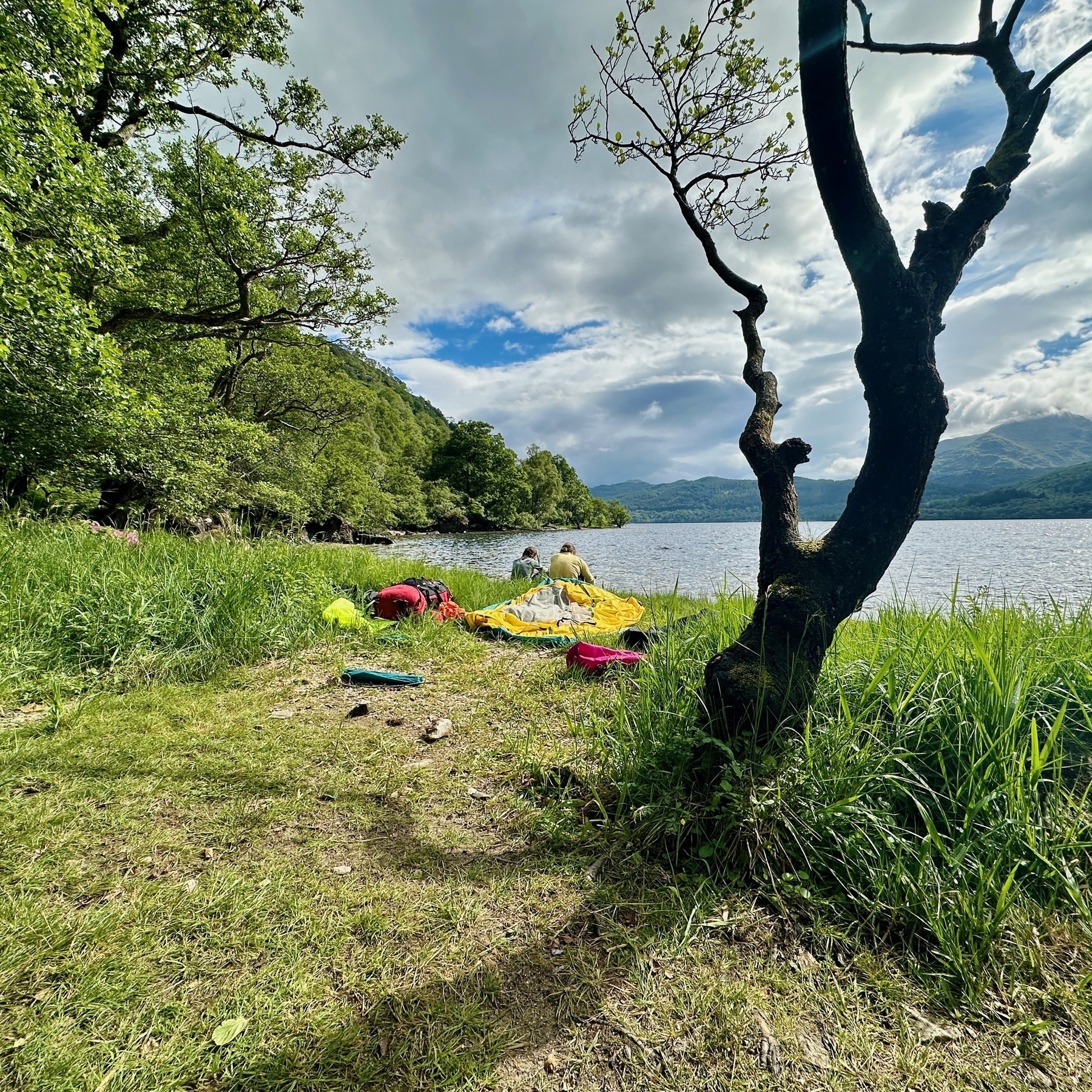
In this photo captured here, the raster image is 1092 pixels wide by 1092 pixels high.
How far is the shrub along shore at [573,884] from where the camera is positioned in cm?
139

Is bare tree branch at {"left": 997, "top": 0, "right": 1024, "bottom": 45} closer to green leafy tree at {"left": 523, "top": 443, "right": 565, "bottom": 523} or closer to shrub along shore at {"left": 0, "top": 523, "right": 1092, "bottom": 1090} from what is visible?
shrub along shore at {"left": 0, "top": 523, "right": 1092, "bottom": 1090}

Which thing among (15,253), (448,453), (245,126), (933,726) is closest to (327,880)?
(933,726)

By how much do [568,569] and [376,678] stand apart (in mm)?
6617

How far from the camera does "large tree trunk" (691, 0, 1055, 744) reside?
2342 mm

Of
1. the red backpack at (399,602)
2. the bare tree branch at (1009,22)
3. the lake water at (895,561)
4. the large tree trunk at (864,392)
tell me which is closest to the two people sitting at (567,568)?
the lake water at (895,561)

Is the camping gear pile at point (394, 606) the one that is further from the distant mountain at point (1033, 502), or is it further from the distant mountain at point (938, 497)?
the distant mountain at point (1033, 502)

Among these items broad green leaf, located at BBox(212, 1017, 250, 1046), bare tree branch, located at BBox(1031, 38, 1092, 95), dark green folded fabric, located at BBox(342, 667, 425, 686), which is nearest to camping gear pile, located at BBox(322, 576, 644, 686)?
dark green folded fabric, located at BBox(342, 667, 425, 686)

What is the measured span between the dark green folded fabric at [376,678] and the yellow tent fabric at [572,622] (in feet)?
6.04

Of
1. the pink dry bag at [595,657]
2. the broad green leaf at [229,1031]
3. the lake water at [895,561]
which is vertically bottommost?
the lake water at [895,561]

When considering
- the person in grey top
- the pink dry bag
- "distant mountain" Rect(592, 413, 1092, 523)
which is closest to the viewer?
the pink dry bag

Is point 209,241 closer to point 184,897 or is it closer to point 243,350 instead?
point 243,350

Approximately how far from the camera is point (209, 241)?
10312mm

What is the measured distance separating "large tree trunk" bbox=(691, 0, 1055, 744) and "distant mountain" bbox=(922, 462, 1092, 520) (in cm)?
8690

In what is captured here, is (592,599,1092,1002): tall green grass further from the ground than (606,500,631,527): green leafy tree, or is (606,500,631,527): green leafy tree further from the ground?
(606,500,631,527): green leafy tree
